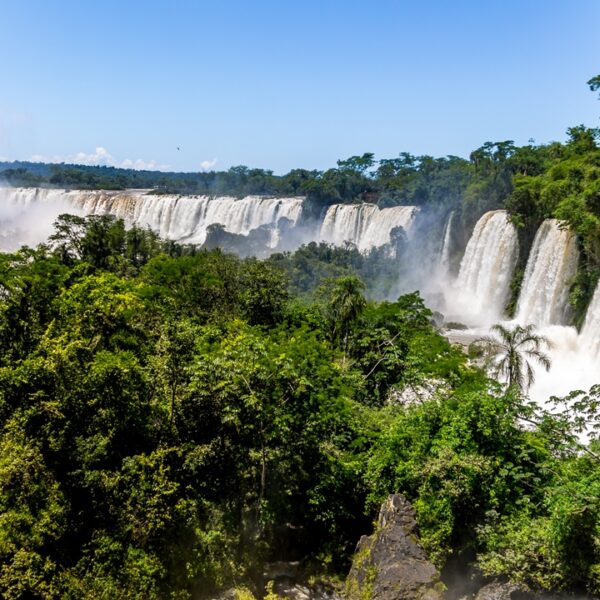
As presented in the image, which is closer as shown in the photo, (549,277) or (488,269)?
(549,277)

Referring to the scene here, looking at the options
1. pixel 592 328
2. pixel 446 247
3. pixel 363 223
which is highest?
pixel 363 223

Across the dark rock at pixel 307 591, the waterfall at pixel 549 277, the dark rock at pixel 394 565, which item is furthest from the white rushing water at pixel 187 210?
the dark rock at pixel 394 565

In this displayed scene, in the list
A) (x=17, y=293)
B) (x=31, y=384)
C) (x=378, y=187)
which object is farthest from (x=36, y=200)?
(x=31, y=384)

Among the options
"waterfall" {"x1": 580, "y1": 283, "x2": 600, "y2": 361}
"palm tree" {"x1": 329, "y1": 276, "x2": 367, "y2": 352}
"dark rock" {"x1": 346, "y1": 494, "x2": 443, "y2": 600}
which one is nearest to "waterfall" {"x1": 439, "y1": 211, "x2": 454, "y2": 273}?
"waterfall" {"x1": 580, "y1": 283, "x2": 600, "y2": 361}

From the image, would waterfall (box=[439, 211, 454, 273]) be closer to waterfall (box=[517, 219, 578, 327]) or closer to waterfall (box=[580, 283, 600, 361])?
waterfall (box=[517, 219, 578, 327])

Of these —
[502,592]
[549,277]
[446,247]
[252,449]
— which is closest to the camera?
[502,592]

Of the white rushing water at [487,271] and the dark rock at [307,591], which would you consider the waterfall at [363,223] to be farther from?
the dark rock at [307,591]

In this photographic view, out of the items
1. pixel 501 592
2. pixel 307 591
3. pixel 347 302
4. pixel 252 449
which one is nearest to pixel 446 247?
pixel 347 302

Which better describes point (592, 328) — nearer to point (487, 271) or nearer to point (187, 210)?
point (487, 271)
